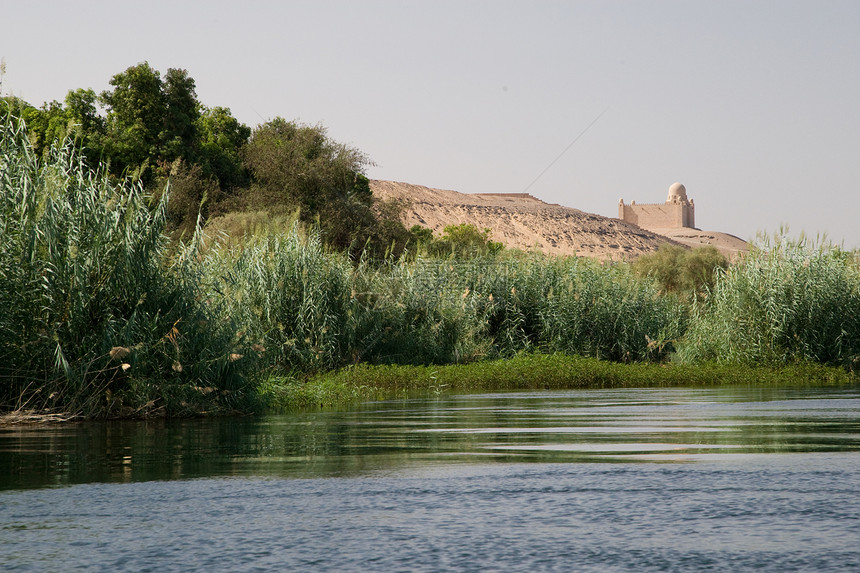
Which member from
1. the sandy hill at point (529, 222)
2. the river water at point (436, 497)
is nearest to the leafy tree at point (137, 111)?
the river water at point (436, 497)

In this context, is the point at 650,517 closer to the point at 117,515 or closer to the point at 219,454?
the point at 117,515

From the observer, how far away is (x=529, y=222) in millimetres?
143250

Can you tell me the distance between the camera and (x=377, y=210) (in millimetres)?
55000

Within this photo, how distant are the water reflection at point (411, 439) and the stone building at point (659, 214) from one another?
6745 inches

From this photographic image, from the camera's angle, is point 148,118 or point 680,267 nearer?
point 148,118

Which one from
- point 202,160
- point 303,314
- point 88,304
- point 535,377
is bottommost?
point 535,377

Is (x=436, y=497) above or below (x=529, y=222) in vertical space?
below

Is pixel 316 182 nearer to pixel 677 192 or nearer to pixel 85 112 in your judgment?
pixel 85 112

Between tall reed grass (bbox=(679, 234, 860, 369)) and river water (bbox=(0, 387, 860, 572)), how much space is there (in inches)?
548

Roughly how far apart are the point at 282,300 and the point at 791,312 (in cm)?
1296

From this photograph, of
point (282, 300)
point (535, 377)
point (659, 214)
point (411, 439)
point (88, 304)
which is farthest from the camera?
point (659, 214)

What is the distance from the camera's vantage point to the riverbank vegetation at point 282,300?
1309cm

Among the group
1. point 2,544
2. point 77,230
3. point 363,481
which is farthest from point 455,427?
point 2,544

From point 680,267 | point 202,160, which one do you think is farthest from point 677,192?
point 202,160
